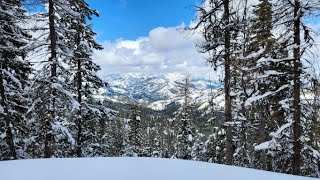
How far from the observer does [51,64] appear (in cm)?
1402

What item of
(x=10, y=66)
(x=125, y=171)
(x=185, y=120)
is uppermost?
(x=10, y=66)

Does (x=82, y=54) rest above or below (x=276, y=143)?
above

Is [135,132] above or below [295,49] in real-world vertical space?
below

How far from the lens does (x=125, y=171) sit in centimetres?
569

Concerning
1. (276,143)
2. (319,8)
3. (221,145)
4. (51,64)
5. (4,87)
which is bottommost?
(221,145)

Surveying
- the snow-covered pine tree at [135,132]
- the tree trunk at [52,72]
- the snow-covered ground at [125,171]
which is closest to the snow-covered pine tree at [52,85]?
the tree trunk at [52,72]

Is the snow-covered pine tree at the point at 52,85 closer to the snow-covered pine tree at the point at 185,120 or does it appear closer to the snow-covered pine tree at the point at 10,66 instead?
the snow-covered pine tree at the point at 10,66

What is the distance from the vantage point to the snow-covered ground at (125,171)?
5.26 metres

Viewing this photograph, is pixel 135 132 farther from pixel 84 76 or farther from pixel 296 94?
pixel 296 94

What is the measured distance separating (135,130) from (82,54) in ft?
72.8

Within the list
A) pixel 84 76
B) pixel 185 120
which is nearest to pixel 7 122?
pixel 84 76

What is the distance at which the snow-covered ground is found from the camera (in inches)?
207

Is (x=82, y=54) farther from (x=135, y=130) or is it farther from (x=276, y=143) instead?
(x=135, y=130)

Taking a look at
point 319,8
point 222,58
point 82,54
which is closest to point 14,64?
point 82,54
